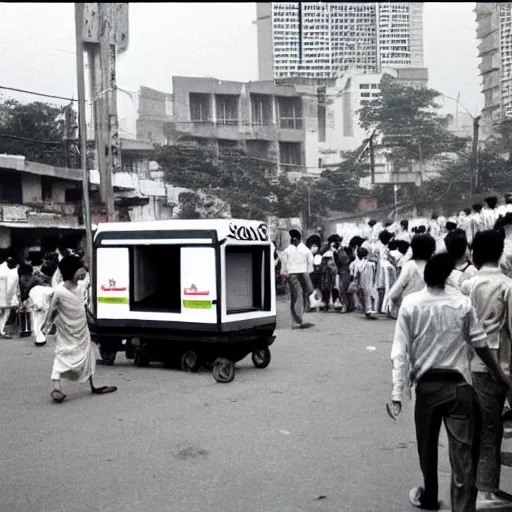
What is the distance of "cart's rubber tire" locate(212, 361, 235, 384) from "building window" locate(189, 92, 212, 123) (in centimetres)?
2289

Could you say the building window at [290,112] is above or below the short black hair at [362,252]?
above

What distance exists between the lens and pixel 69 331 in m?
9.02

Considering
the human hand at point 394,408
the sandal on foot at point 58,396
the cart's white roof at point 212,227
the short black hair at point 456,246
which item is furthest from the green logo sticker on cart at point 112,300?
the human hand at point 394,408

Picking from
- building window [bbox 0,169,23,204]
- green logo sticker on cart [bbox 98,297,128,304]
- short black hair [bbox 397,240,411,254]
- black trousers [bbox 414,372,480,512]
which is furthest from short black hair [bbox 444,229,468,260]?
building window [bbox 0,169,23,204]

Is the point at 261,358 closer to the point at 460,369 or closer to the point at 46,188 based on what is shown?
the point at 460,369

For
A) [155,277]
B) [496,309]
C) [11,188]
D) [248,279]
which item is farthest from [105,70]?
[496,309]

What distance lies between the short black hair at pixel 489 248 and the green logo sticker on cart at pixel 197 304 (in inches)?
203

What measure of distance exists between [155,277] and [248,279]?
1.29 meters

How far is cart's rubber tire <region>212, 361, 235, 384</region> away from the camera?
9.76 meters

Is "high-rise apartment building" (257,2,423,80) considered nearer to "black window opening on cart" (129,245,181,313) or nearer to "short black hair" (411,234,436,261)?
"black window opening on cart" (129,245,181,313)

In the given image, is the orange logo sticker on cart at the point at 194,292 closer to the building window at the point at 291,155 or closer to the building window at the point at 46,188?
the building window at the point at 46,188

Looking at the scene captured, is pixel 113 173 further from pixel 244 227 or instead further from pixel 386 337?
pixel 244 227

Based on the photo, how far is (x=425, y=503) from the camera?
5.00 m

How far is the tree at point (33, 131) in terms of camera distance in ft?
92.1
